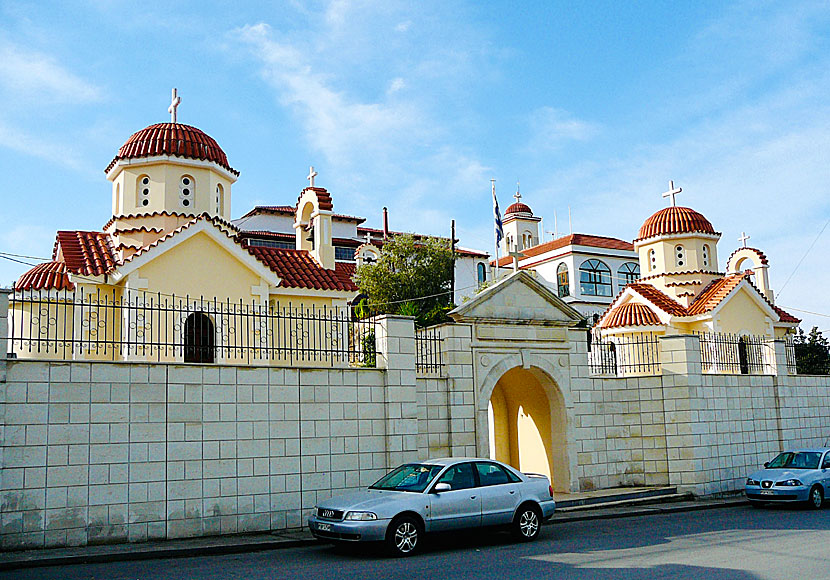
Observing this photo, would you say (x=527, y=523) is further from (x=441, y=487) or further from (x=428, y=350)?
(x=428, y=350)

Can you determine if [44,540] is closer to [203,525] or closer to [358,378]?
[203,525]

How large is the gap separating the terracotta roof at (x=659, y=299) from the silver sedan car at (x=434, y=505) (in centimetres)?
2183

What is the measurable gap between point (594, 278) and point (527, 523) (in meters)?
47.3

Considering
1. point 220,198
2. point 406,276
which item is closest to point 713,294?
point 406,276

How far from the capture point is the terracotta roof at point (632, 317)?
3253cm

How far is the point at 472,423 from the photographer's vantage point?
53.9 feet

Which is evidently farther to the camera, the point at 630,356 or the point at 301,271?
the point at 301,271

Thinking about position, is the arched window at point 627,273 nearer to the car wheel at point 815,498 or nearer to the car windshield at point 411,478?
the car wheel at point 815,498

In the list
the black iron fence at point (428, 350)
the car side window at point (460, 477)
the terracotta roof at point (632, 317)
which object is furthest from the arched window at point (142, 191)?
the terracotta roof at point (632, 317)

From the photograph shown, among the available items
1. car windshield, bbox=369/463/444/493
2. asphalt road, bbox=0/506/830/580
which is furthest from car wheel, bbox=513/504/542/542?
car windshield, bbox=369/463/444/493

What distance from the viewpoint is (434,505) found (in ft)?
38.0

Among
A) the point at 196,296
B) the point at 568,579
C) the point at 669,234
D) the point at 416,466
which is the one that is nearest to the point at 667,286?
the point at 669,234

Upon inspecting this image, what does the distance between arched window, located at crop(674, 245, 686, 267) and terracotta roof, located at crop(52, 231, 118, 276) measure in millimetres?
23188

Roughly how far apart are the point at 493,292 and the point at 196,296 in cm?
855
